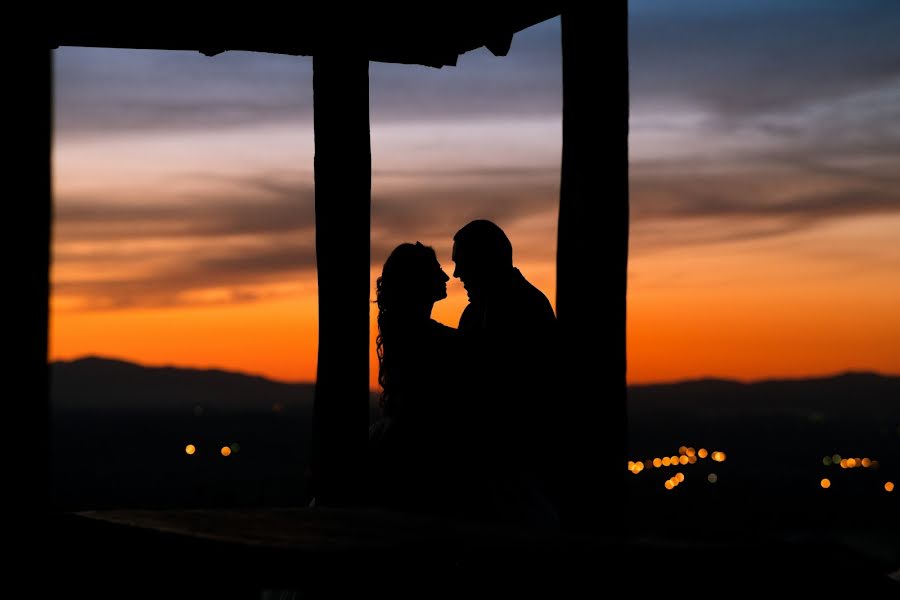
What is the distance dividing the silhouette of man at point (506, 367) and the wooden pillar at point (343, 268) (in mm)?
1643

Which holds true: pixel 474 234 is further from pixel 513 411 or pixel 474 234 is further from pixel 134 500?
pixel 134 500

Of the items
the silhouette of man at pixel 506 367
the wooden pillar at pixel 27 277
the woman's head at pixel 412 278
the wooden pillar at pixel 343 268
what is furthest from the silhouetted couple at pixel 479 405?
the wooden pillar at pixel 27 277

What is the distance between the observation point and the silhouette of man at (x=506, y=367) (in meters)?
6.94

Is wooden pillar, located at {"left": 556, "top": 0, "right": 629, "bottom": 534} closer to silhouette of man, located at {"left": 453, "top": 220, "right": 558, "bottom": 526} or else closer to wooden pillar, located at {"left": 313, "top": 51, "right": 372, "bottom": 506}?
silhouette of man, located at {"left": 453, "top": 220, "right": 558, "bottom": 526}

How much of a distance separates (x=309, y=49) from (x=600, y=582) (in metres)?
5.87

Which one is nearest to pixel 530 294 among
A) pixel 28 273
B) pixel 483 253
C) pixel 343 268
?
pixel 483 253

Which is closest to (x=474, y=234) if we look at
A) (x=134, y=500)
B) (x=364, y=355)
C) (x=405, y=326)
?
(x=405, y=326)

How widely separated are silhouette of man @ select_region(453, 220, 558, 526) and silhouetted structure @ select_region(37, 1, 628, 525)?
0.14 m

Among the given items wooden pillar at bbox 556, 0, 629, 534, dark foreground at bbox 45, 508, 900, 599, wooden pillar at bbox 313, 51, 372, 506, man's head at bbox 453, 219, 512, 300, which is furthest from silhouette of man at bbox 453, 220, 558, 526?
dark foreground at bbox 45, 508, 900, 599

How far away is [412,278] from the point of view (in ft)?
24.4

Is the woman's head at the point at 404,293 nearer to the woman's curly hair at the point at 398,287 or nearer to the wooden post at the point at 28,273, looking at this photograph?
the woman's curly hair at the point at 398,287

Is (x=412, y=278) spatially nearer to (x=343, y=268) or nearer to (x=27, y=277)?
(x=343, y=268)

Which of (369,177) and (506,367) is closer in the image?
(506,367)

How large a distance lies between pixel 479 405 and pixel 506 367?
23 cm
